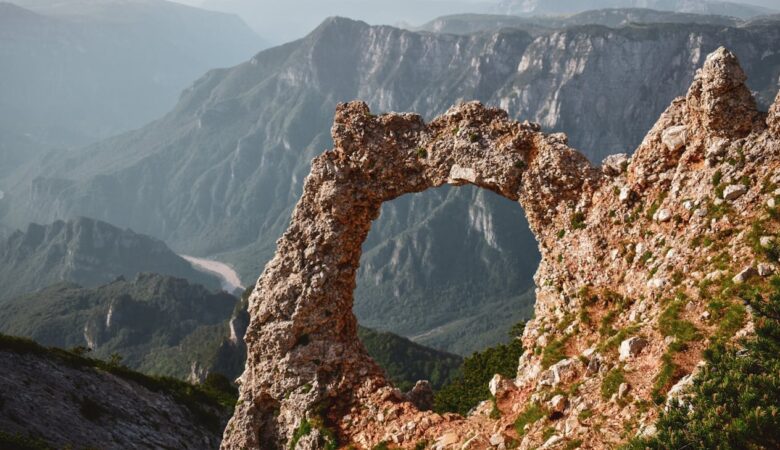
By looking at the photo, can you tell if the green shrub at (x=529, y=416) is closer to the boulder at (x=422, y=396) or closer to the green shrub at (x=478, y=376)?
the boulder at (x=422, y=396)

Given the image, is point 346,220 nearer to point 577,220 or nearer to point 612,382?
point 577,220

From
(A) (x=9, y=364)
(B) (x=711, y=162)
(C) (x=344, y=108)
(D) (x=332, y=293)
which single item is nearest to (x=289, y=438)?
(D) (x=332, y=293)

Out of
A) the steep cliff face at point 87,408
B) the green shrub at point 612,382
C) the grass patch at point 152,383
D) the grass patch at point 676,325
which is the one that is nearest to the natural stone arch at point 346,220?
the grass patch at point 676,325

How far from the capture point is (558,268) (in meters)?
21.4

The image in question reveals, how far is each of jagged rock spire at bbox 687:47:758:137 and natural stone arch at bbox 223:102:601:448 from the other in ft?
14.4

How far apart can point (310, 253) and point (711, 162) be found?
14.8m

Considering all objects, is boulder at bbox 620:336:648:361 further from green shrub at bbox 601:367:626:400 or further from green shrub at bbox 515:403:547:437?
green shrub at bbox 515:403:547:437

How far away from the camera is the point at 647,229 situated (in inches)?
760

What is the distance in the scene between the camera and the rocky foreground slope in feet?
51.8

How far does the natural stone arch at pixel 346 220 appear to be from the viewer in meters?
22.5

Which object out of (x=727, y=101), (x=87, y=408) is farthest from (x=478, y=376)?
(x=727, y=101)

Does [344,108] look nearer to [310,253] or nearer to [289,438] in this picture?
[310,253]

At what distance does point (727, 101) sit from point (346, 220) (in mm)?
14273

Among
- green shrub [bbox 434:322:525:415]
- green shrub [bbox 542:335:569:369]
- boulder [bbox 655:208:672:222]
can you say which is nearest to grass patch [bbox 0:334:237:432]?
green shrub [bbox 434:322:525:415]
